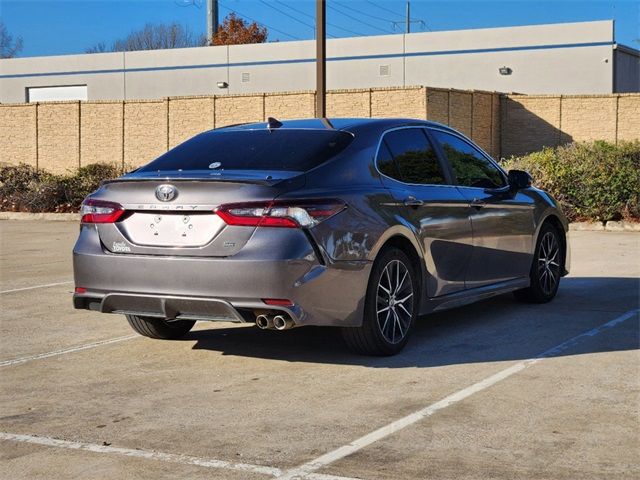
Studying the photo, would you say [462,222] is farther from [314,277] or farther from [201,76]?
[201,76]

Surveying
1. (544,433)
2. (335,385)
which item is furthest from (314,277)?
(544,433)

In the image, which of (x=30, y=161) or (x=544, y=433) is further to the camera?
(x=30, y=161)

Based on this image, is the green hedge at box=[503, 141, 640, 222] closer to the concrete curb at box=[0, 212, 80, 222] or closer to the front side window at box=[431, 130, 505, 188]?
the concrete curb at box=[0, 212, 80, 222]

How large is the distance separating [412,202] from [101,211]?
85.7 inches

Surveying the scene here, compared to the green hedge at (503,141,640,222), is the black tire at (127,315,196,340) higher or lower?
lower

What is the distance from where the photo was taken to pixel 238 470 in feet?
15.6

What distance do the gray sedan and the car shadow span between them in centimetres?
27

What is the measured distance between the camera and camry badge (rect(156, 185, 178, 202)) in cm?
674

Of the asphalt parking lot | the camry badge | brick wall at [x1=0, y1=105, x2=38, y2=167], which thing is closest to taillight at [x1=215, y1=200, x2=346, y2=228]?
the camry badge

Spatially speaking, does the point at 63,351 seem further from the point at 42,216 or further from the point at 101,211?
the point at 42,216

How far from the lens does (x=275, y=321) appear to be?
659 centimetres

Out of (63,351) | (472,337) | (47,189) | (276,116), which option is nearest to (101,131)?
(276,116)

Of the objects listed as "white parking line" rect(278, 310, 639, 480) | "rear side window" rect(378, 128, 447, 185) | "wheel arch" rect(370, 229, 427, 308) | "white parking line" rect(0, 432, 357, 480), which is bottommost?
"white parking line" rect(0, 432, 357, 480)

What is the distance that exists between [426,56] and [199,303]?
4508 cm
